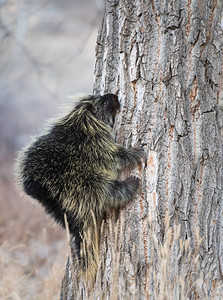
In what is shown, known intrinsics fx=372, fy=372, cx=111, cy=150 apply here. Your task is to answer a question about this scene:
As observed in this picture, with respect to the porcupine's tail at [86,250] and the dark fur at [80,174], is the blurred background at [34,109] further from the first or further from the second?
the porcupine's tail at [86,250]

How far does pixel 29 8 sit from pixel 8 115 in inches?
183

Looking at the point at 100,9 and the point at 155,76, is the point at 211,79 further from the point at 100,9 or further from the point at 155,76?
the point at 100,9

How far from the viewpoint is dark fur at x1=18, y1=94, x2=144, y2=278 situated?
2.24m

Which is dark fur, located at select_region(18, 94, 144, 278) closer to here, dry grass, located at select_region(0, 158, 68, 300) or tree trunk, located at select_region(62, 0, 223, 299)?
tree trunk, located at select_region(62, 0, 223, 299)

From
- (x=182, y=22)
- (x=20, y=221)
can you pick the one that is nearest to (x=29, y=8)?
(x=182, y=22)

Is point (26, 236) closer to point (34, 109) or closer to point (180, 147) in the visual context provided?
point (34, 109)

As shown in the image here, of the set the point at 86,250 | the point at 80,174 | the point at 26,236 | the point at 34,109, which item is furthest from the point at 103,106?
the point at 34,109

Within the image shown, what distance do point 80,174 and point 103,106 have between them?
0.46 meters

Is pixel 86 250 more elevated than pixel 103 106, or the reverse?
pixel 103 106

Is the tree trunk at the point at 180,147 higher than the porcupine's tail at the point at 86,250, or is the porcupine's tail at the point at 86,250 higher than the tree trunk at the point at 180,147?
the tree trunk at the point at 180,147

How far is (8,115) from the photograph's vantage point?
338 inches

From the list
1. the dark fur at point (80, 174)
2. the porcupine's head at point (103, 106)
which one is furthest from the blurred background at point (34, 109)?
the dark fur at point (80, 174)

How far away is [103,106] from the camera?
2.37 metres

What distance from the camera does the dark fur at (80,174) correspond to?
2242 millimetres
